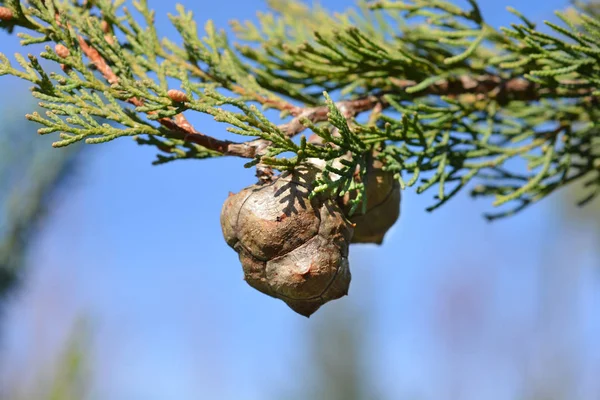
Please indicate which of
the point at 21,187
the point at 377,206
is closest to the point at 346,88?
the point at 377,206

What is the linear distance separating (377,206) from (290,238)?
37cm

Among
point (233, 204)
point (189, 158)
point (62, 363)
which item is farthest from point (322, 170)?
point (62, 363)

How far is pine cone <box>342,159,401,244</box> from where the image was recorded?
1.52 metres

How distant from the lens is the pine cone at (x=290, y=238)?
4.20 ft

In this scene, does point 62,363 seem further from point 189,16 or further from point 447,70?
point 447,70

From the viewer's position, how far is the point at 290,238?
129cm

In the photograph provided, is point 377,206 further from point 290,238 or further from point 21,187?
point 21,187

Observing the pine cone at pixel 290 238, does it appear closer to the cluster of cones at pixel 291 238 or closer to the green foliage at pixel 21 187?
the cluster of cones at pixel 291 238

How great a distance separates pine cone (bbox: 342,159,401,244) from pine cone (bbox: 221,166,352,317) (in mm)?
141

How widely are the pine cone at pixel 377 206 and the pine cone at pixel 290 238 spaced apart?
14cm

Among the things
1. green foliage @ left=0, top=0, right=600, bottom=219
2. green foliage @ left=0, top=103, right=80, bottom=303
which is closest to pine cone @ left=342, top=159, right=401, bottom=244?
green foliage @ left=0, top=0, right=600, bottom=219

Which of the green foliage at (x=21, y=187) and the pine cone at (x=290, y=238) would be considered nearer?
the pine cone at (x=290, y=238)

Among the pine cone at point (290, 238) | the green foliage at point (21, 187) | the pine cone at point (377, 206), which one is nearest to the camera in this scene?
the pine cone at point (290, 238)

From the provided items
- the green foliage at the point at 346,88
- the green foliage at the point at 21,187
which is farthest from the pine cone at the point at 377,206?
the green foliage at the point at 21,187
